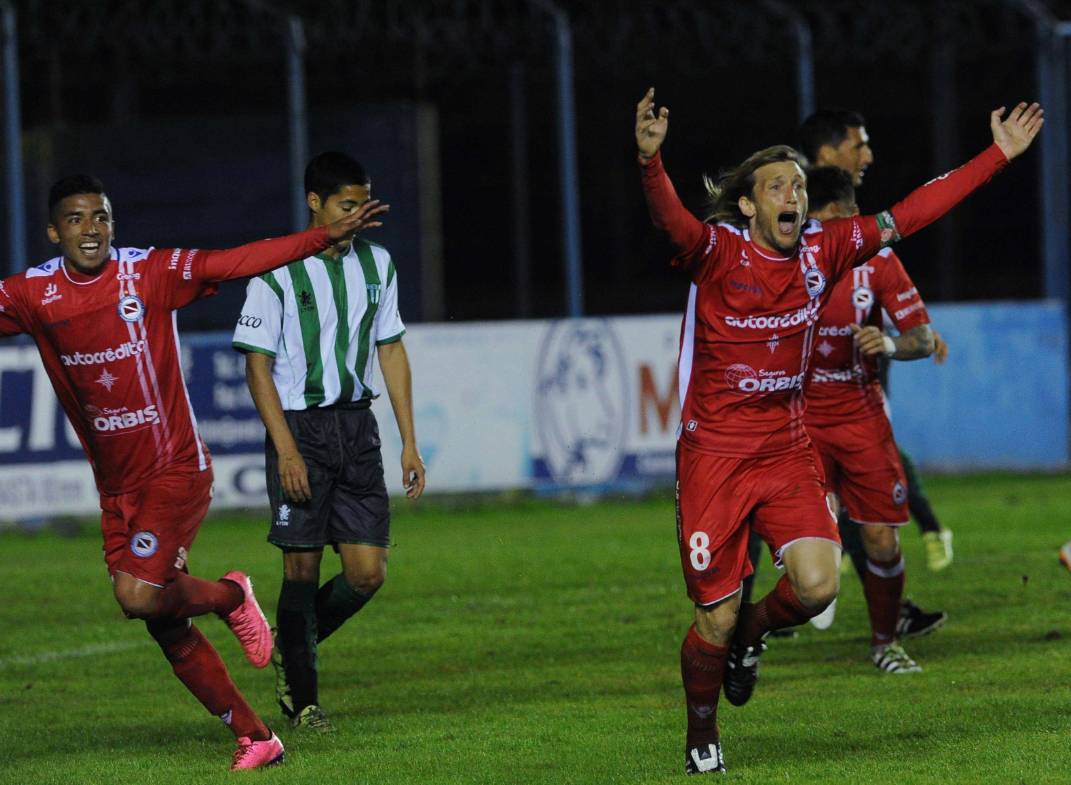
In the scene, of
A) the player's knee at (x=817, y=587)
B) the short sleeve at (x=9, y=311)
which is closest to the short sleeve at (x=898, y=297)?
the player's knee at (x=817, y=587)

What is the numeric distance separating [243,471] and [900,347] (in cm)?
747

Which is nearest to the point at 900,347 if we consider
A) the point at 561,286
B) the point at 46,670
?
the point at 46,670

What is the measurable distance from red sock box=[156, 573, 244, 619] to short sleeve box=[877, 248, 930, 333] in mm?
3052

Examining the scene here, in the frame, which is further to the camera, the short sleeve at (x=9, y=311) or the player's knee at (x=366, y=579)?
the player's knee at (x=366, y=579)

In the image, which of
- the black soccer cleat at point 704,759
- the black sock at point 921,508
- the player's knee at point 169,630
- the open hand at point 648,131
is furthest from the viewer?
the black sock at point 921,508

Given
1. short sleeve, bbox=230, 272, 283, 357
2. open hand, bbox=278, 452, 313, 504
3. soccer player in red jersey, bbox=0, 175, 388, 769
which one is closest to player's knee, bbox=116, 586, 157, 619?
soccer player in red jersey, bbox=0, 175, 388, 769

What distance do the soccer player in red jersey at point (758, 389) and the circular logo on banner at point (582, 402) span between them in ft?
28.8

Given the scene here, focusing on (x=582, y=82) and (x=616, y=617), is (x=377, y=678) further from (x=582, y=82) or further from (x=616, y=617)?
(x=582, y=82)

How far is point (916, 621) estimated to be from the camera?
904cm

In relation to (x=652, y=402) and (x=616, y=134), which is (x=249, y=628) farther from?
(x=616, y=134)

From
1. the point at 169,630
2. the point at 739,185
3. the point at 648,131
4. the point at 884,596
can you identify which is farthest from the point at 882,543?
the point at 169,630

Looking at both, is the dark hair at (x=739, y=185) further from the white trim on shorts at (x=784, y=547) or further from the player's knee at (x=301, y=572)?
the player's knee at (x=301, y=572)

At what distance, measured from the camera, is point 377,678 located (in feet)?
Result: 27.4

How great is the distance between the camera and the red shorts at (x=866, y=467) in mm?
8273
